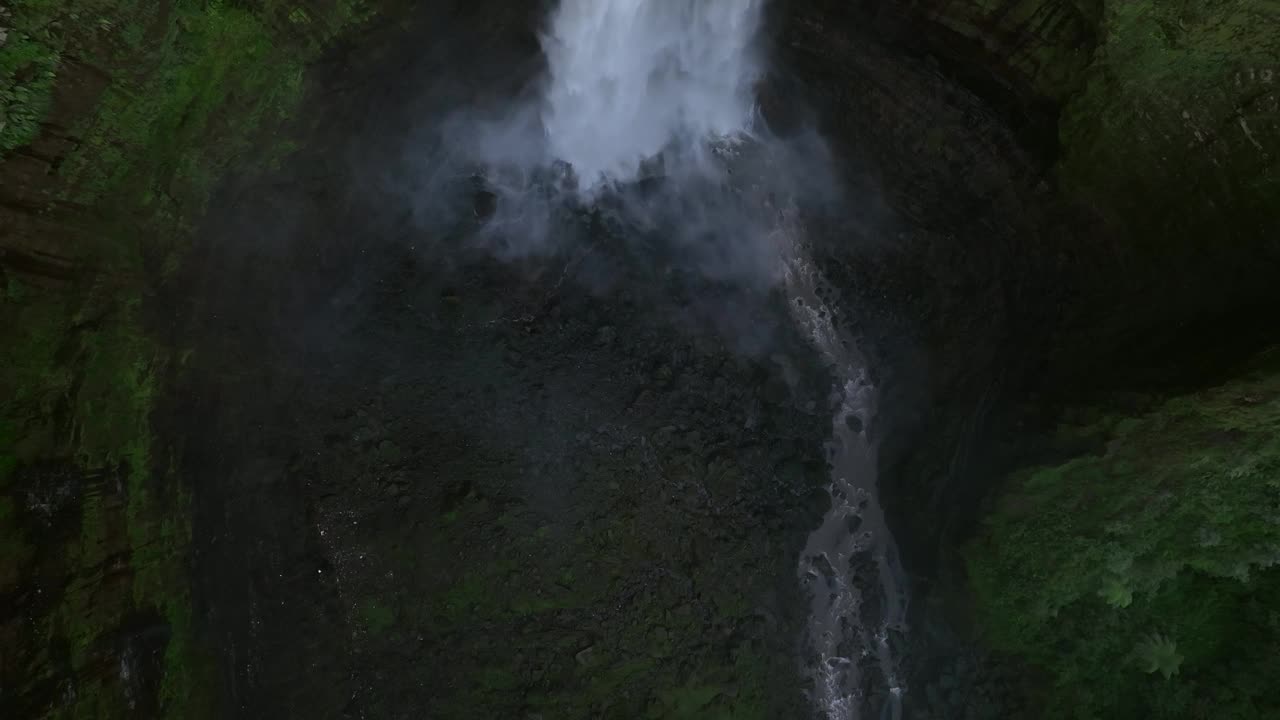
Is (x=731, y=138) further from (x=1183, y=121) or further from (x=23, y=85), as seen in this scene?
(x=23, y=85)

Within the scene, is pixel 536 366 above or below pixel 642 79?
below

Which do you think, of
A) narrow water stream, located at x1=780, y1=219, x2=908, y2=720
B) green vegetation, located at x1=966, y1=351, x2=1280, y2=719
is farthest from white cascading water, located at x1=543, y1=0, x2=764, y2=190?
green vegetation, located at x1=966, y1=351, x2=1280, y2=719

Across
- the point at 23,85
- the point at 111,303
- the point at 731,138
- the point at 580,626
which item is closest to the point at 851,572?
the point at 580,626

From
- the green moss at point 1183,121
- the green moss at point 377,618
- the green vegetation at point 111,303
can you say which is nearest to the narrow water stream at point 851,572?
the green moss at point 1183,121

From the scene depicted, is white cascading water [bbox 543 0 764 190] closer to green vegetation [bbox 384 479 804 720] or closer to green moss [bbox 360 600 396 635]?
green vegetation [bbox 384 479 804 720]

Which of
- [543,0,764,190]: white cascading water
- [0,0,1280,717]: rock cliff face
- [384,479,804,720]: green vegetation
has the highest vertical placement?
[543,0,764,190]: white cascading water
